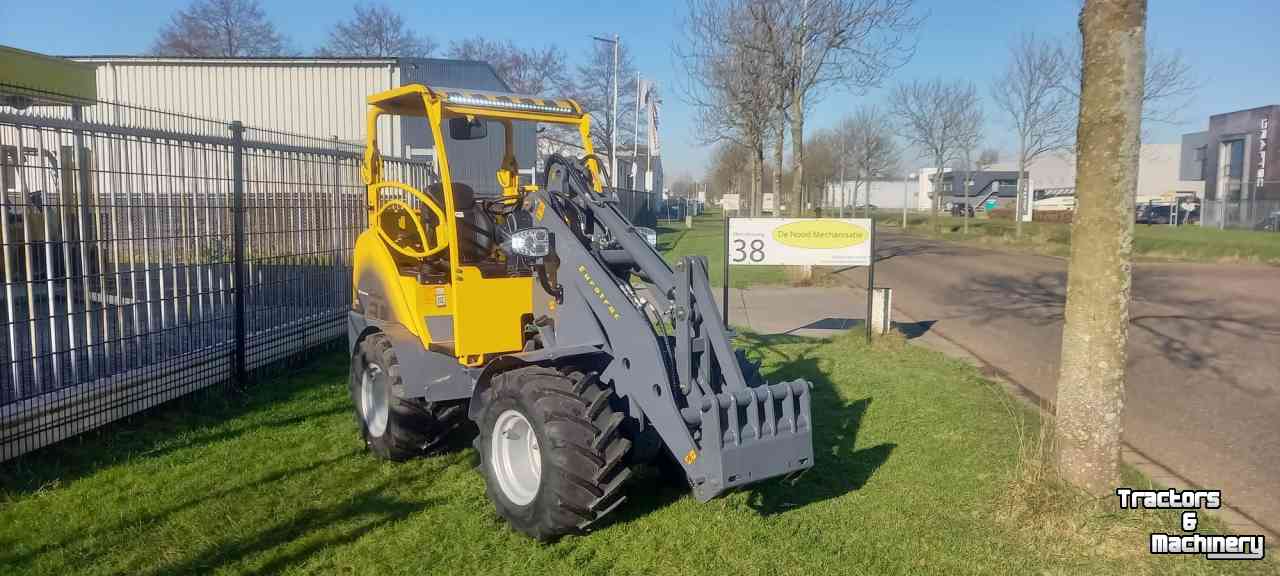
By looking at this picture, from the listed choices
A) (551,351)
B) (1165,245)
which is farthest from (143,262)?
(1165,245)

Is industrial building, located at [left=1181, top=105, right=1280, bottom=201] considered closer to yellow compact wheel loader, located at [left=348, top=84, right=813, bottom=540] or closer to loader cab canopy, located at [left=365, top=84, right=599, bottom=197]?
loader cab canopy, located at [left=365, top=84, right=599, bottom=197]

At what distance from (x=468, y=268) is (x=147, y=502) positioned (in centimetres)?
227

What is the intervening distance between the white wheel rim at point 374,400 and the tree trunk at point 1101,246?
14.0 ft

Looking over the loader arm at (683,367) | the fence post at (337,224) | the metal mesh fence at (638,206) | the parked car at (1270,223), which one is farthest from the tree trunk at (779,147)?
the parked car at (1270,223)

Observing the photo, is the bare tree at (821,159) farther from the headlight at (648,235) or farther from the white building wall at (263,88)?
the headlight at (648,235)

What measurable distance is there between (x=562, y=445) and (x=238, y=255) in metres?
4.84

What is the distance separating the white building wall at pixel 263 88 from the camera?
21.2m

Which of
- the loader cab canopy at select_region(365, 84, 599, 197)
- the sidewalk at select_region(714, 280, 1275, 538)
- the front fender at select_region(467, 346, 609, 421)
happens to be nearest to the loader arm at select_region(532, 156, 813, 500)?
the front fender at select_region(467, 346, 609, 421)

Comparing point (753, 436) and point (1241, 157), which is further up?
point (1241, 157)

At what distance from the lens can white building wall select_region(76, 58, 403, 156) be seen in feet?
69.6

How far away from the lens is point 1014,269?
21.5 m

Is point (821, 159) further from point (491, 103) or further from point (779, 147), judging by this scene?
point (491, 103)

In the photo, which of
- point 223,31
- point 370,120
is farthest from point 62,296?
point 223,31

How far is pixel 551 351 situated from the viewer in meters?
4.72
